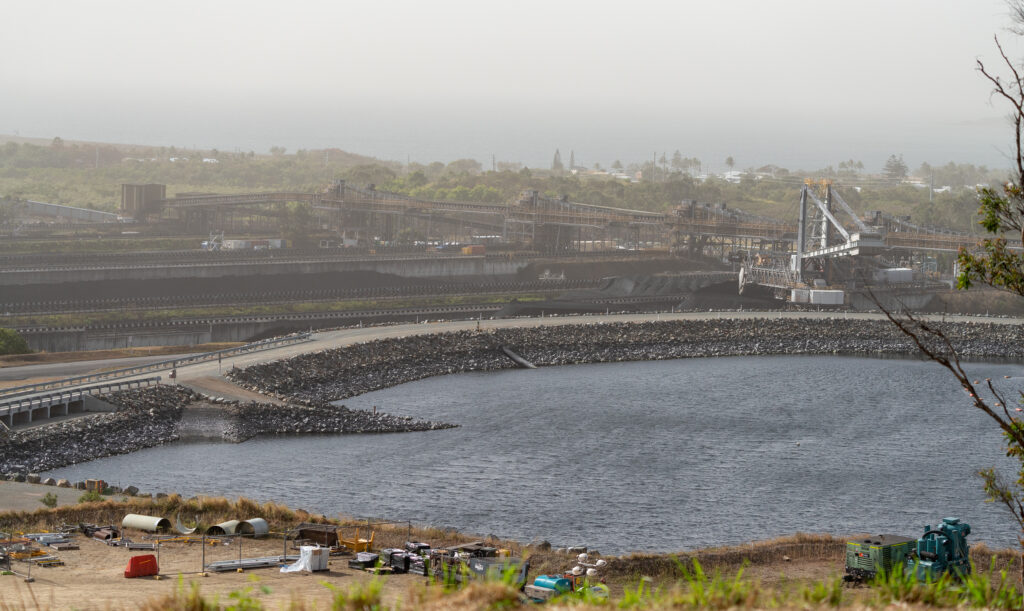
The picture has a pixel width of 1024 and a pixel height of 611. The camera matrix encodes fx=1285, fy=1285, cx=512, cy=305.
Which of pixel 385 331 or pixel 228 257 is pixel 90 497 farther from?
pixel 228 257

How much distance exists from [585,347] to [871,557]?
40.6 m

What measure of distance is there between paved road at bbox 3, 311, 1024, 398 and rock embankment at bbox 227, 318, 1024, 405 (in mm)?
1201

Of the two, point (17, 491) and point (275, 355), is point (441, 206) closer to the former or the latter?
point (275, 355)

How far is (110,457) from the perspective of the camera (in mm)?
40500

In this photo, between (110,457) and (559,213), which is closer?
(110,457)

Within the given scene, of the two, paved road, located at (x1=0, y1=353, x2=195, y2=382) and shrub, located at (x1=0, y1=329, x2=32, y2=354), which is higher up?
shrub, located at (x1=0, y1=329, x2=32, y2=354)

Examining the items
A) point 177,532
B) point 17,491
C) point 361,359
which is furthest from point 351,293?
point 177,532

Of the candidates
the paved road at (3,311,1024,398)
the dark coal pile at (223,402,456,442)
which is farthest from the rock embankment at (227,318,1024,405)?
the dark coal pile at (223,402,456,442)

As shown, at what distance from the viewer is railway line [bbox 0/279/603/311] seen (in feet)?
232

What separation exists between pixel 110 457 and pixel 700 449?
751 inches

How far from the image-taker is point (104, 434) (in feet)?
138

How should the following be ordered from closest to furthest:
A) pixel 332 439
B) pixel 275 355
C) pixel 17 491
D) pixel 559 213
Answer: pixel 17 491
pixel 332 439
pixel 275 355
pixel 559 213

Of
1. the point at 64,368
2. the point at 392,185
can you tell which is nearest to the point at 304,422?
the point at 64,368

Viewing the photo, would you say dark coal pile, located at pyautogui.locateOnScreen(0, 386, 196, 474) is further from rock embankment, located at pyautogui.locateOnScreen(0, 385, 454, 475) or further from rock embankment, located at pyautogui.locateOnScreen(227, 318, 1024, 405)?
rock embankment, located at pyautogui.locateOnScreen(227, 318, 1024, 405)
